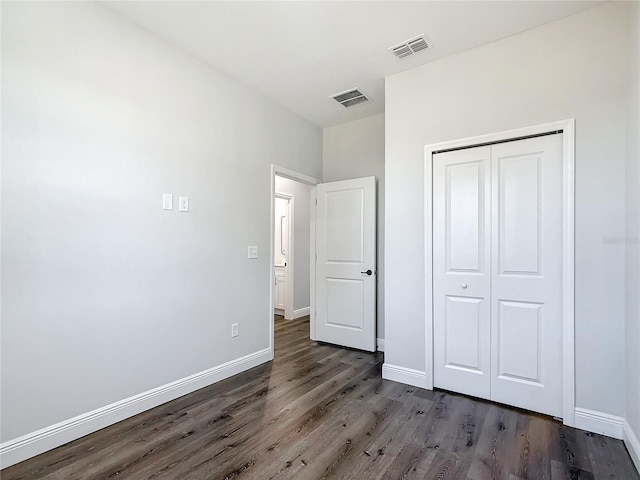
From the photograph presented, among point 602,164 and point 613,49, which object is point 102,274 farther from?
point 613,49

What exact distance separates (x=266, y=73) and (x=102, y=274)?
7.37 ft

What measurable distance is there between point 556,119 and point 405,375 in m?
2.39

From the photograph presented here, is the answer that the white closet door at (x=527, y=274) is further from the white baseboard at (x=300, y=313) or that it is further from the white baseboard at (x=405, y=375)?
the white baseboard at (x=300, y=313)

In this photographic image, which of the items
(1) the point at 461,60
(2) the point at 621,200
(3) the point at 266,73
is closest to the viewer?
(2) the point at 621,200

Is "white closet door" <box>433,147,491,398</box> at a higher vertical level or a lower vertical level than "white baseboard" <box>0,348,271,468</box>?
higher

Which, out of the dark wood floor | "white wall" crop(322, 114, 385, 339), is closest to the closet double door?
the dark wood floor

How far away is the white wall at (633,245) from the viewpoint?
1.87m

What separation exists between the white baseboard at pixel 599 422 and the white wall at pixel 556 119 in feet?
0.14

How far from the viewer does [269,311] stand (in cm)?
355

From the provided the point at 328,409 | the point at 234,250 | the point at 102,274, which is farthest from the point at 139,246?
the point at 328,409

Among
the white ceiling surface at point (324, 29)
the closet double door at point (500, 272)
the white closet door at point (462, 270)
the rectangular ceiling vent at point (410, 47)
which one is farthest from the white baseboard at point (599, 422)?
the rectangular ceiling vent at point (410, 47)

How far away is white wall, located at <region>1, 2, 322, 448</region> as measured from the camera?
6.16 ft

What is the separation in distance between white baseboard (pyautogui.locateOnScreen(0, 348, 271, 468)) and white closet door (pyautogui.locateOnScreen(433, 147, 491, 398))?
1.99 m

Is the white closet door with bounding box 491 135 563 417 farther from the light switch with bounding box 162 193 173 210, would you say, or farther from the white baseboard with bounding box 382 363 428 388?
the light switch with bounding box 162 193 173 210
